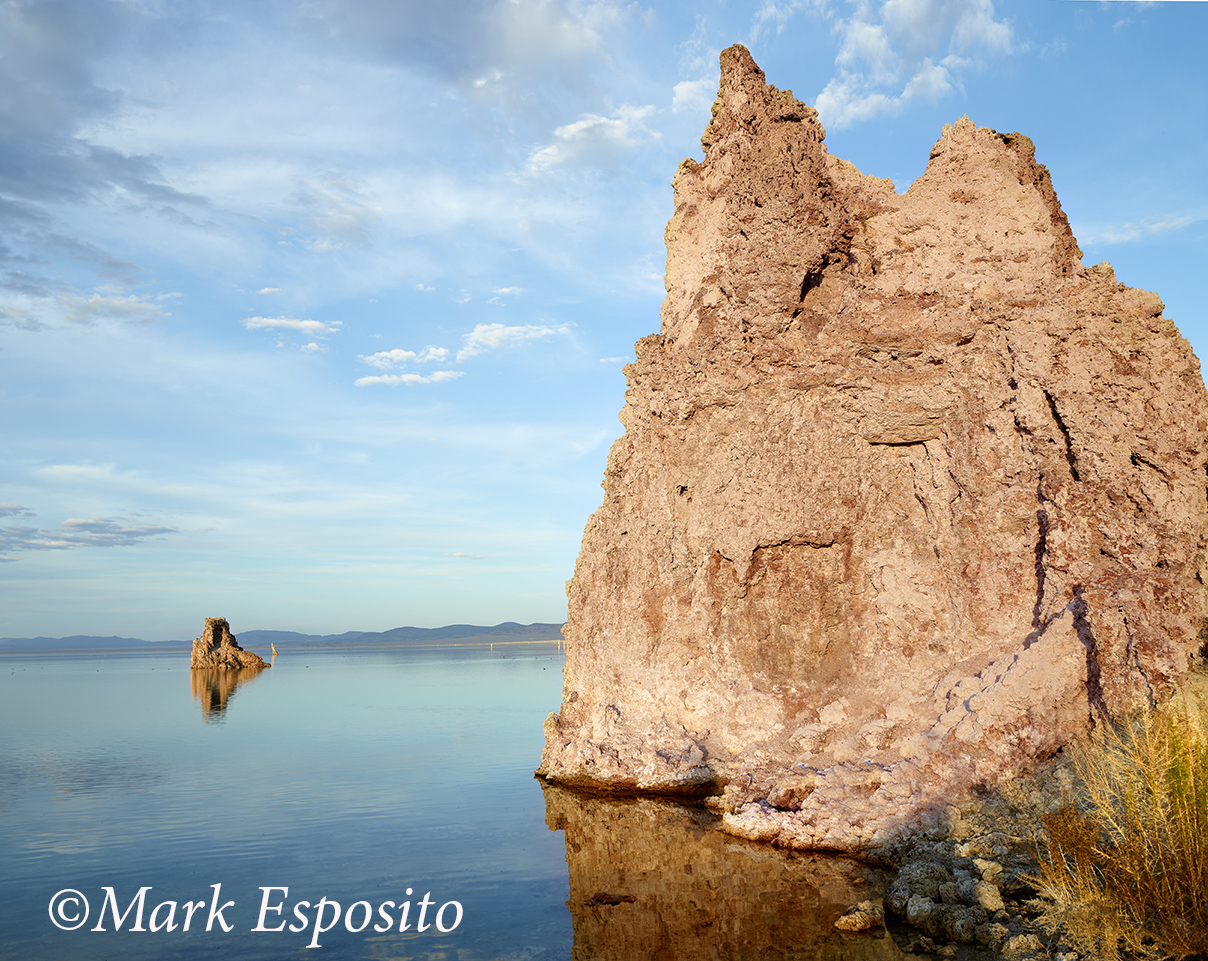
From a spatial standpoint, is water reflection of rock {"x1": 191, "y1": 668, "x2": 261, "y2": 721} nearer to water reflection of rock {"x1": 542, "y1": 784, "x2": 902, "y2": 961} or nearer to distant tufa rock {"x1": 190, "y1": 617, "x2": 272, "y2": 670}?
distant tufa rock {"x1": 190, "y1": 617, "x2": 272, "y2": 670}

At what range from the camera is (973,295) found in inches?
669

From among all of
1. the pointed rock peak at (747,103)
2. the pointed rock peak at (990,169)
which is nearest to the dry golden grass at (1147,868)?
the pointed rock peak at (990,169)

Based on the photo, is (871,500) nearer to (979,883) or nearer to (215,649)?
(979,883)

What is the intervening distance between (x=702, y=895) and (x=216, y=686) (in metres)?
58.9

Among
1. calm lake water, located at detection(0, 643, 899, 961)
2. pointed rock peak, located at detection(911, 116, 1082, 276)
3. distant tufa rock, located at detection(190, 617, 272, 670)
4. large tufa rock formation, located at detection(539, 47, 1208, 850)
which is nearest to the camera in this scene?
calm lake water, located at detection(0, 643, 899, 961)

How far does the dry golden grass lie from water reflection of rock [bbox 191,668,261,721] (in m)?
38.2

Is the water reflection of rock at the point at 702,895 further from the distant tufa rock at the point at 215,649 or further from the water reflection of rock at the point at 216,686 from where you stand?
the distant tufa rock at the point at 215,649

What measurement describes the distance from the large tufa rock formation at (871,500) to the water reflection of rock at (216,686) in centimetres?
2856

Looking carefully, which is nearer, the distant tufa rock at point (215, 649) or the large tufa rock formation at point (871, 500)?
the large tufa rock formation at point (871, 500)

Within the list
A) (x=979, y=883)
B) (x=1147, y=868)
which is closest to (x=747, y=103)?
(x=979, y=883)

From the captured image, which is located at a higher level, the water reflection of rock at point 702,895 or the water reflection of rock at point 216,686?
the water reflection of rock at point 702,895

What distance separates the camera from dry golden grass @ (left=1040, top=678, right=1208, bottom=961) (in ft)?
23.9

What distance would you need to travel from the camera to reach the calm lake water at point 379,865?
1028 centimetres

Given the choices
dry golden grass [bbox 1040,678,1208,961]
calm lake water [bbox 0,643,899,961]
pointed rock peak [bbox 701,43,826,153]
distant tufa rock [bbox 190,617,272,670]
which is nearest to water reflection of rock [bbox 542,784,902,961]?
calm lake water [bbox 0,643,899,961]
